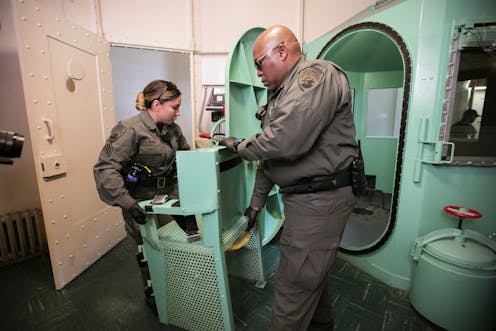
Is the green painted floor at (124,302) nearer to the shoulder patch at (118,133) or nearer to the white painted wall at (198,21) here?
the white painted wall at (198,21)

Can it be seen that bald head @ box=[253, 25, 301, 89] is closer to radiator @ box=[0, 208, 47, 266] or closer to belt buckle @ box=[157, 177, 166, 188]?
belt buckle @ box=[157, 177, 166, 188]

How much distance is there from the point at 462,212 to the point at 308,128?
128cm

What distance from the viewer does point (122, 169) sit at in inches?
61.3

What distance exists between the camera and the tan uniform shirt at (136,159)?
138cm

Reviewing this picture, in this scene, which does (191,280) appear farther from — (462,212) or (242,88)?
(462,212)

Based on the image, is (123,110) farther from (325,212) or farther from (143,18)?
(325,212)

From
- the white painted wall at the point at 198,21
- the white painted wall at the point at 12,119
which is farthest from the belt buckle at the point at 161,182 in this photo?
the white painted wall at the point at 12,119

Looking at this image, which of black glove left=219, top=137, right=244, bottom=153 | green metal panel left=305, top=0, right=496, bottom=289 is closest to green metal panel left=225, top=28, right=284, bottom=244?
black glove left=219, top=137, right=244, bottom=153

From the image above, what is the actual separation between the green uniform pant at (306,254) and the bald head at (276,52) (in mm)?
656

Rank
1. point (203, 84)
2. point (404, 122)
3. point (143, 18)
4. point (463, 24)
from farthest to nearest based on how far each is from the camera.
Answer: point (203, 84) < point (143, 18) < point (404, 122) < point (463, 24)

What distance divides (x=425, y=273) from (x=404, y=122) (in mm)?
1032

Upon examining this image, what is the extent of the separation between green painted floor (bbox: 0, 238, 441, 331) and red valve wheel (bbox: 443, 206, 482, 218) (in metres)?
0.74

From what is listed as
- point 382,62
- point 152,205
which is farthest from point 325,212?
point 382,62

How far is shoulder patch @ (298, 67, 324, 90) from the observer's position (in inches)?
41.9
